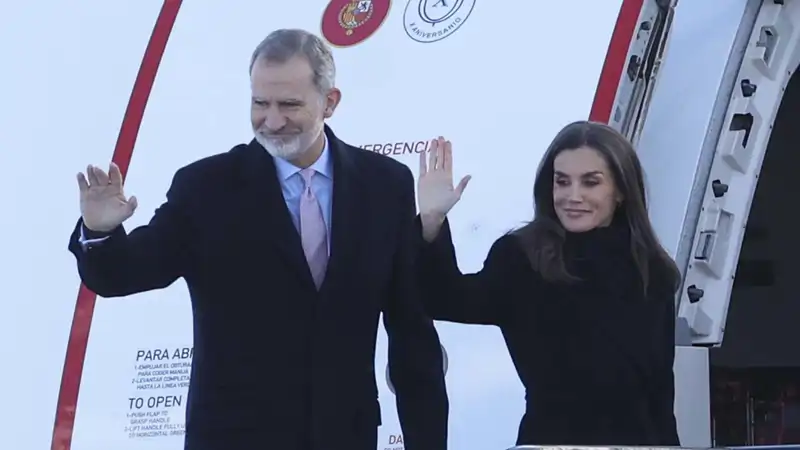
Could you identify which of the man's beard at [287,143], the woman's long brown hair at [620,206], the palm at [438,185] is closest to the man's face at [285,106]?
the man's beard at [287,143]

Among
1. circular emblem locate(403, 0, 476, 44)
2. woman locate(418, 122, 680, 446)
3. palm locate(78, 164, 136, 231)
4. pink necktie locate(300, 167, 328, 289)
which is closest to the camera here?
palm locate(78, 164, 136, 231)

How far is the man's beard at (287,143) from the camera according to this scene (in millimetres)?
2469

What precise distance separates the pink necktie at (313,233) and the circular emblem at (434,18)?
3.58ft

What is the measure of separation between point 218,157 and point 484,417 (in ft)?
3.00

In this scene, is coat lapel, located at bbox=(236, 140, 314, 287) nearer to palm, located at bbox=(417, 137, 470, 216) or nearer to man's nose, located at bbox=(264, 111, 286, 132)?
man's nose, located at bbox=(264, 111, 286, 132)

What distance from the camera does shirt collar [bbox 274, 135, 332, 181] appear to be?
254 cm

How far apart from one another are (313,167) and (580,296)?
0.53 metres

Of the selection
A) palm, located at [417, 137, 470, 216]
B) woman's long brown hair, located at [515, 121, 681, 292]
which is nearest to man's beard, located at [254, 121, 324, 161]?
palm, located at [417, 137, 470, 216]

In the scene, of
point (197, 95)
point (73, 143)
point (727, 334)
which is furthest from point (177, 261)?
point (727, 334)

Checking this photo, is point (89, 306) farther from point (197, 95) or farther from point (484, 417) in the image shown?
point (484, 417)

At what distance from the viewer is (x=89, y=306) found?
385 centimetres

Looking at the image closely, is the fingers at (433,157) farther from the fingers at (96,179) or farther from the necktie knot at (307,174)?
the fingers at (96,179)

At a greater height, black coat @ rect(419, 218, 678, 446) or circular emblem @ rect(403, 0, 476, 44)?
circular emblem @ rect(403, 0, 476, 44)

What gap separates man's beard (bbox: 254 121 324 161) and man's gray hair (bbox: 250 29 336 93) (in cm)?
8
